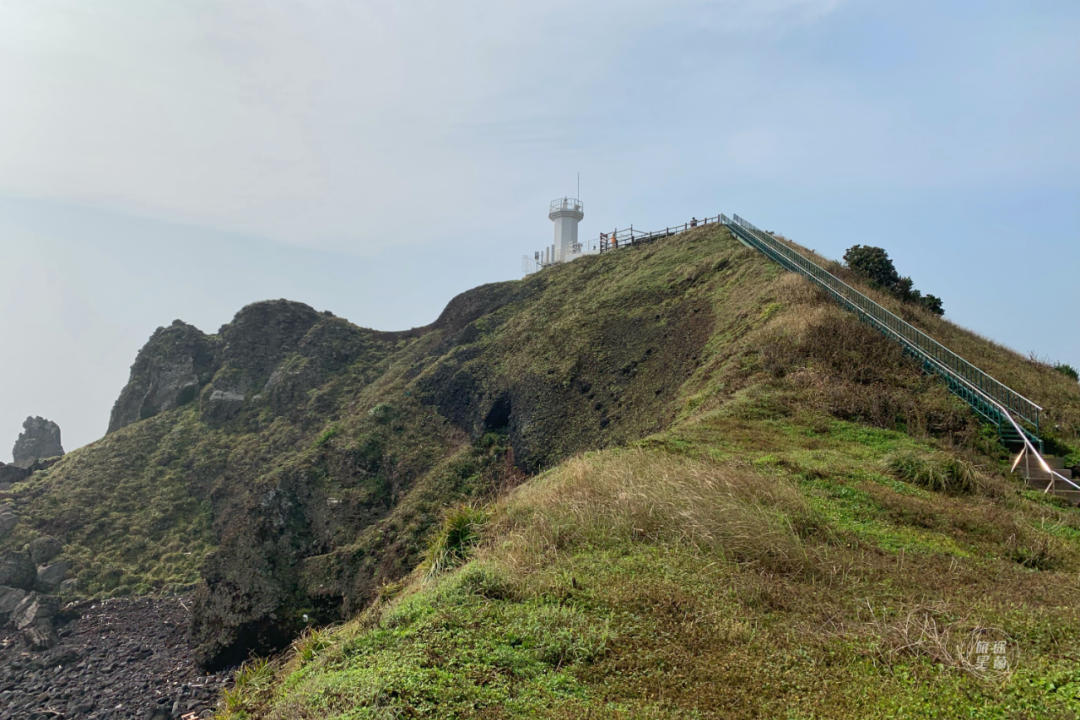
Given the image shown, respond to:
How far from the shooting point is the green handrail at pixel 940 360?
44.5 ft

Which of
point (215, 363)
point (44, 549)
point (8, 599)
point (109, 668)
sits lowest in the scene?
point (109, 668)

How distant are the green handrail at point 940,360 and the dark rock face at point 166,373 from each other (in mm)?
38714

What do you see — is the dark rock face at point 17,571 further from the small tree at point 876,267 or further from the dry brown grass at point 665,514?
the small tree at point 876,267

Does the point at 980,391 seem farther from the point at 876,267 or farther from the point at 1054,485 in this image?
the point at 876,267

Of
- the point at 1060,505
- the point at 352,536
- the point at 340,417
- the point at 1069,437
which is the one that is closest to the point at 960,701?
the point at 1060,505

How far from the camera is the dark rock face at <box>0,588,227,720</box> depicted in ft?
60.1

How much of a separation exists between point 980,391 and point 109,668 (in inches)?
1032

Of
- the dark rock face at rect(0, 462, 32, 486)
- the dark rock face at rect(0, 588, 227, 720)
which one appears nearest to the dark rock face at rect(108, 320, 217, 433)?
the dark rock face at rect(0, 462, 32, 486)

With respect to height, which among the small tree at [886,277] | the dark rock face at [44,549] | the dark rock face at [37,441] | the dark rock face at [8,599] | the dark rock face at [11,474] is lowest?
the dark rock face at [8,599]

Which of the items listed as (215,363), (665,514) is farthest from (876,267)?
(215,363)

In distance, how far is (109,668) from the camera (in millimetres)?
20766

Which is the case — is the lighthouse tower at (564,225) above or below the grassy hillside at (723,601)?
above

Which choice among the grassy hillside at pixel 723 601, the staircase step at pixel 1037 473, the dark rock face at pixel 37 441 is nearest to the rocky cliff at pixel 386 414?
the staircase step at pixel 1037 473

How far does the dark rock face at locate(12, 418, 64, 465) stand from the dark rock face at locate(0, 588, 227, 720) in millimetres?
28416
